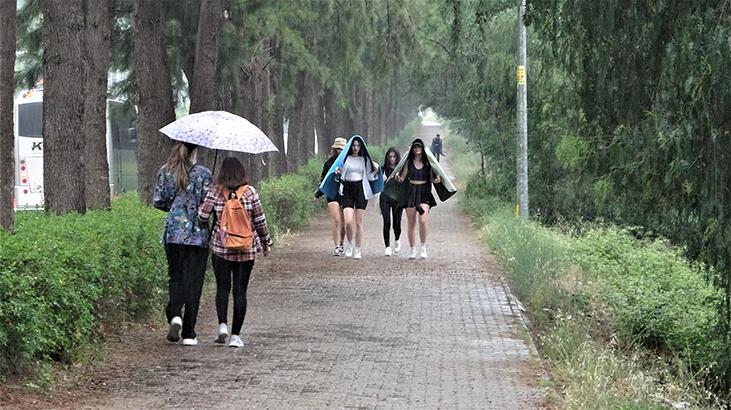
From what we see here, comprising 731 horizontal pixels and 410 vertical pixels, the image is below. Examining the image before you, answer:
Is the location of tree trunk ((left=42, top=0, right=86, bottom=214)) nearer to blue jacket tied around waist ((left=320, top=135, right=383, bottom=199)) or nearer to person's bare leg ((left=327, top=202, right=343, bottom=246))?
blue jacket tied around waist ((left=320, top=135, right=383, bottom=199))

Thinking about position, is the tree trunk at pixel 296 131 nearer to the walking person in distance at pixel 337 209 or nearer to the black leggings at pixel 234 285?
the walking person in distance at pixel 337 209

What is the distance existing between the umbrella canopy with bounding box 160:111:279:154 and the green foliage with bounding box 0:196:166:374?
1032 mm

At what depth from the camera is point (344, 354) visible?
10.8m

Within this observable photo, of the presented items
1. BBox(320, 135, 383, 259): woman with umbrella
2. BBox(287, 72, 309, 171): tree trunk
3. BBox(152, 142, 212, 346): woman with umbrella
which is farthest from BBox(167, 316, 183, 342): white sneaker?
BBox(287, 72, 309, 171): tree trunk

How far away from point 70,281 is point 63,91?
179 inches

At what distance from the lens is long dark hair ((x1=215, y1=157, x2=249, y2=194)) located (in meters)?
10.9

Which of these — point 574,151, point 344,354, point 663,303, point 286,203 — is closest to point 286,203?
point 286,203

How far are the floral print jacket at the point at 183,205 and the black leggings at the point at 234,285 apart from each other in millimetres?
270

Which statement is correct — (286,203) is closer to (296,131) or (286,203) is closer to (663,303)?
(296,131)

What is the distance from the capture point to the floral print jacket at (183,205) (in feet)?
35.8

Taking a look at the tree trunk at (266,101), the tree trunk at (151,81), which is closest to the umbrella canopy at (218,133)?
the tree trunk at (151,81)

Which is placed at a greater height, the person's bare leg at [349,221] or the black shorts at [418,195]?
the black shorts at [418,195]

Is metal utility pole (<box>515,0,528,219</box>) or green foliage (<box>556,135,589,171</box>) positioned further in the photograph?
metal utility pole (<box>515,0,528,219</box>)

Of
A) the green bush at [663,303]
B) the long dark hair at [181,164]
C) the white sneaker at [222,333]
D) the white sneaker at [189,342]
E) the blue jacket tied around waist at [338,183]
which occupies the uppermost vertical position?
the long dark hair at [181,164]
